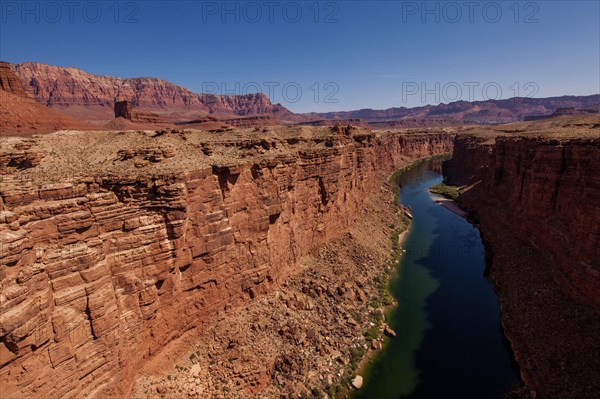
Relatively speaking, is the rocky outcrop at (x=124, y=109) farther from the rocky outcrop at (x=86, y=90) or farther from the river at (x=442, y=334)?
the river at (x=442, y=334)

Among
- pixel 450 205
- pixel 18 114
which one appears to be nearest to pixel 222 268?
pixel 18 114

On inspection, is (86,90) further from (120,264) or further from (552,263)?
(552,263)

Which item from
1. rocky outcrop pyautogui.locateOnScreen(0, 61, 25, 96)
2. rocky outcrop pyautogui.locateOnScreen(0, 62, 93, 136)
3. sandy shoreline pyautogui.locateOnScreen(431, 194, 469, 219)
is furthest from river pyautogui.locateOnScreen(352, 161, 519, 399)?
rocky outcrop pyautogui.locateOnScreen(0, 61, 25, 96)

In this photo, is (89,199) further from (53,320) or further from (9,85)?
(9,85)

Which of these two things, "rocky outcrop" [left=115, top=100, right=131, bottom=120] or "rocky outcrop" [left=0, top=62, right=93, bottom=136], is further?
"rocky outcrop" [left=115, top=100, right=131, bottom=120]

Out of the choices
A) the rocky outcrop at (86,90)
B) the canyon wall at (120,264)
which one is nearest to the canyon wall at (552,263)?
the canyon wall at (120,264)

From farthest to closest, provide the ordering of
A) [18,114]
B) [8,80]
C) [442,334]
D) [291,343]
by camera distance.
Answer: [8,80] → [18,114] → [442,334] → [291,343]

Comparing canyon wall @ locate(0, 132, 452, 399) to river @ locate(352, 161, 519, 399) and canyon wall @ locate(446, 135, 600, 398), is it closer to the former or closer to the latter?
river @ locate(352, 161, 519, 399)
